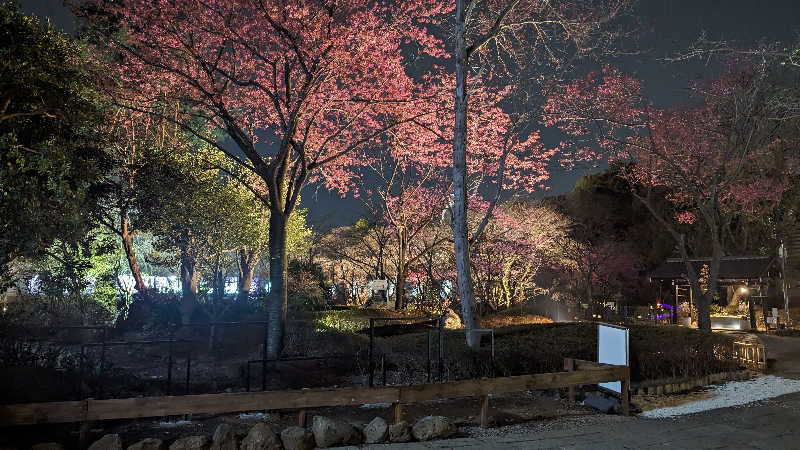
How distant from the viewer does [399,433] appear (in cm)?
646

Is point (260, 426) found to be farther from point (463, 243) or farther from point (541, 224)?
point (541, 224)

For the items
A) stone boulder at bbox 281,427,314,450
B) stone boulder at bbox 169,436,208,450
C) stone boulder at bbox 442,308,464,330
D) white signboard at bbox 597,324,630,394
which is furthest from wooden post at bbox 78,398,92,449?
stone boulder at bbox 442,308,464,330

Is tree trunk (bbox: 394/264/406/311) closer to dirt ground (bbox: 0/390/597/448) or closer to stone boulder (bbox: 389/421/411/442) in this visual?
dirt ground (bbox: 0/390/597/448)

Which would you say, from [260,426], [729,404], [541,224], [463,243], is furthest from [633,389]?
[541,224]

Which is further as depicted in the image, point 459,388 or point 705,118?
point 705,118

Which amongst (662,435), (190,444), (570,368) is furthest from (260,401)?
(570,368)

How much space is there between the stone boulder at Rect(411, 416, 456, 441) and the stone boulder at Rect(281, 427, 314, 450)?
1253 millimetres

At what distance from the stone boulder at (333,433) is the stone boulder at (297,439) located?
97 millimetres

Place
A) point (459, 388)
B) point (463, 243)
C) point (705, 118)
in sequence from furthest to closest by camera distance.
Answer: point (705, 118) → point (463, 243) → point (459, 388)

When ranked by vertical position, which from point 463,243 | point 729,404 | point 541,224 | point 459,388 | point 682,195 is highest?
point 682,195

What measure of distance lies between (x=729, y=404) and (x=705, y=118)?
1552 centimetres

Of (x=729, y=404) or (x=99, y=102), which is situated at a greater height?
(x=99, y=102)

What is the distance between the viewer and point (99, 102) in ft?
44.9

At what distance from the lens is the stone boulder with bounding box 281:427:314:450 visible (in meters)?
6.00
